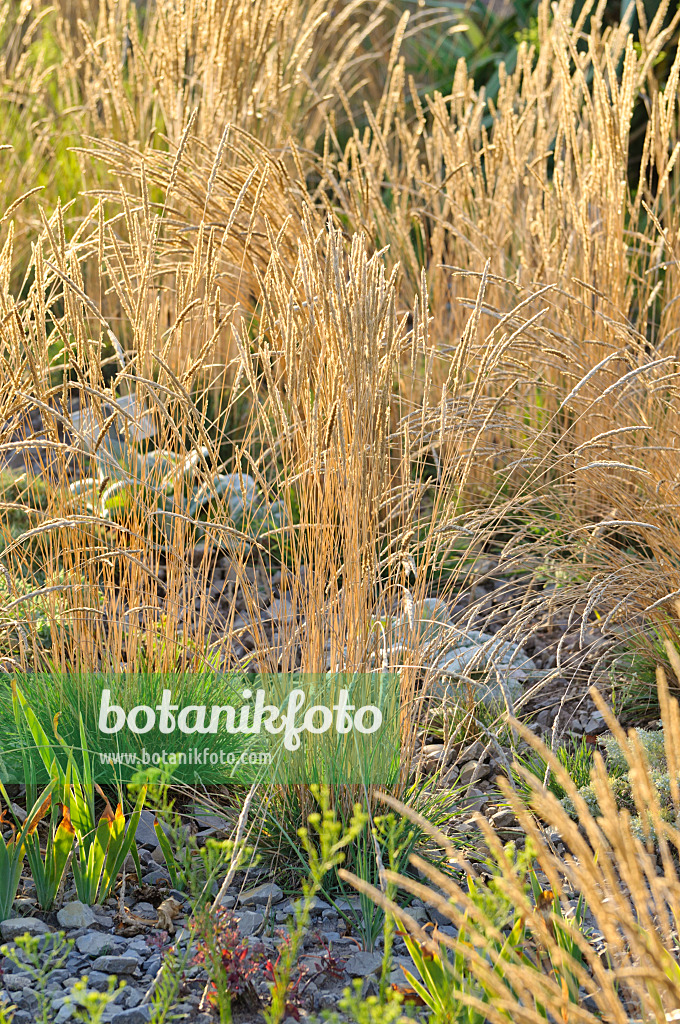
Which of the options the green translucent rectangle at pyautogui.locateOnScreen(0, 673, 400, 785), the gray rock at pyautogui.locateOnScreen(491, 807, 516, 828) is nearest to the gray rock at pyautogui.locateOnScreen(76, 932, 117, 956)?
the green translucent rectangle at pyautogui.locateOnScreen(0, 673, 400, 785)

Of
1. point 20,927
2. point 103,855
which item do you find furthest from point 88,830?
point 20,927

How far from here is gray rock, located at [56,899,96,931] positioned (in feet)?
4.57

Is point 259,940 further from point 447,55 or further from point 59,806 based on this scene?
point 447,55

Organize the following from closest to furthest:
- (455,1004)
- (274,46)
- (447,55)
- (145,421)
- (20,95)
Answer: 1. (455,1004)
2. (145,421)
3. (274,46)
4. (20,95)
5. (447,55)

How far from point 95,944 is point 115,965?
0.05m

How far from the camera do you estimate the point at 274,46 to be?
11.9 feet

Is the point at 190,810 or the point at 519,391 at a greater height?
the point at 519,391

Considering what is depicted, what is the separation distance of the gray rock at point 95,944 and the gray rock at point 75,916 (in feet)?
0.11

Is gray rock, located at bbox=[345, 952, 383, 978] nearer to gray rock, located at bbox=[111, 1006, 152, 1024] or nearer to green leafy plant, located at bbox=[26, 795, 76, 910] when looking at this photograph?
gray rock, located at bbox=[111, 1006, 152, 1024]

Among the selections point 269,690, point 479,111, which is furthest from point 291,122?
point 269,690

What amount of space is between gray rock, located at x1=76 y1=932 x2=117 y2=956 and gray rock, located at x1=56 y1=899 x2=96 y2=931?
3cm

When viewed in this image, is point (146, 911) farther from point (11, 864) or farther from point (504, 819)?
point (504, 819)

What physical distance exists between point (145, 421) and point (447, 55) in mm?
4816

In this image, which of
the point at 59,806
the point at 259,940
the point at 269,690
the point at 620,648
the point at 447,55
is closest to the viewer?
the point at 259,940
